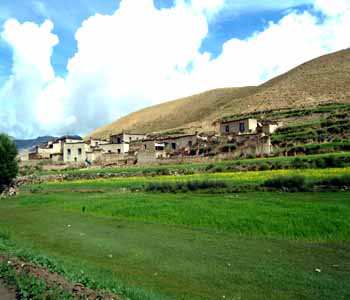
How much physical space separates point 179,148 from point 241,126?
1230 centimetres

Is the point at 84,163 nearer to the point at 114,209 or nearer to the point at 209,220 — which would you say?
the point at 114,209

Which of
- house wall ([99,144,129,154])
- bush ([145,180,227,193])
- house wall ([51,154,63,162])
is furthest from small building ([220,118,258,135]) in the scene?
Result: house wall ([51,154,63,162])

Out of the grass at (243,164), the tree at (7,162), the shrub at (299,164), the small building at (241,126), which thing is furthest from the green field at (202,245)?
the small building at (241,126)

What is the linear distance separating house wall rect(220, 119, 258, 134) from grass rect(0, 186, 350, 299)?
43.7 meters

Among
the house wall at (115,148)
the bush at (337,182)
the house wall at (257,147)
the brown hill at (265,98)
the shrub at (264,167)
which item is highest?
the brown hill at (265,98)

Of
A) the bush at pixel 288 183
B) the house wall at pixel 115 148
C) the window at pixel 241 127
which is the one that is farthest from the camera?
the house wall at pixel 115 148

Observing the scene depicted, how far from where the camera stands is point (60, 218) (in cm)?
2573

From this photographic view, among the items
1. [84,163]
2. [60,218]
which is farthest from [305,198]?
[84,163]

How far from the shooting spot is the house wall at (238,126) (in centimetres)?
7025

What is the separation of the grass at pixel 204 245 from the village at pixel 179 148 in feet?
97.7

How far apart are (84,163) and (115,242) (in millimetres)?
62565

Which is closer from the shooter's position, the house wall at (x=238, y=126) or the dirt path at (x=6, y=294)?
the dirt path at (x=6, y=294)

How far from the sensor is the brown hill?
10238 cm

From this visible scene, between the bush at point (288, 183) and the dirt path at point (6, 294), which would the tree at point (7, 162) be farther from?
the dirt path at point (6, 294)
